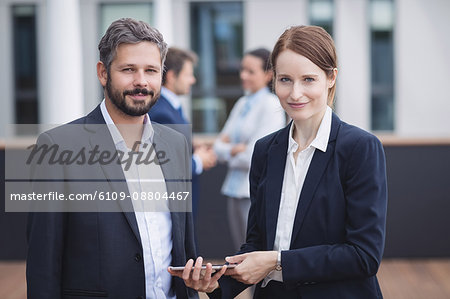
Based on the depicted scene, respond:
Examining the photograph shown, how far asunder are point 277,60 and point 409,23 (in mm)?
8186

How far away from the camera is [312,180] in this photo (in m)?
1.60

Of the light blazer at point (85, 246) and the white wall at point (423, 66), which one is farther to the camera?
the white wall at point (423, 66)

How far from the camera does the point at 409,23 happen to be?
29.9 feet

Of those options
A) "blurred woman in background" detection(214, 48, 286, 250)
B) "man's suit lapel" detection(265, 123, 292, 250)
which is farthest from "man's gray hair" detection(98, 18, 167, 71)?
"blurred woman in background" detection(214, 48, 286, 250)

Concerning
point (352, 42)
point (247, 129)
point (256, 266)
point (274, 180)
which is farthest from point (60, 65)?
point (352, 42)

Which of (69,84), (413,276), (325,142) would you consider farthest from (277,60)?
(413,276)

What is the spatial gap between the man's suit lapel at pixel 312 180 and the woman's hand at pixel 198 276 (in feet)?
0.83

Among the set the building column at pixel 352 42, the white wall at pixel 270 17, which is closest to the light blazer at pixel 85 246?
the white wall at pixel 270 17

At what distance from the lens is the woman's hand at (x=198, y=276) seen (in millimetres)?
1632

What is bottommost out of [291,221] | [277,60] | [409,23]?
[291,221]

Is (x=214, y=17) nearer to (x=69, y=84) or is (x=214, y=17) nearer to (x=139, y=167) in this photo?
(x=69, y=84)

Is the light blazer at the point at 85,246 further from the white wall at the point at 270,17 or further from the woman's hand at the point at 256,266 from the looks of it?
the white wall at the point at 270,17

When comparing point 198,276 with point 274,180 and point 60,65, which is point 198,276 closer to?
point 274,180

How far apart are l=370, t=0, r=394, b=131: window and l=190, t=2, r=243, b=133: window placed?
7.36 feet
